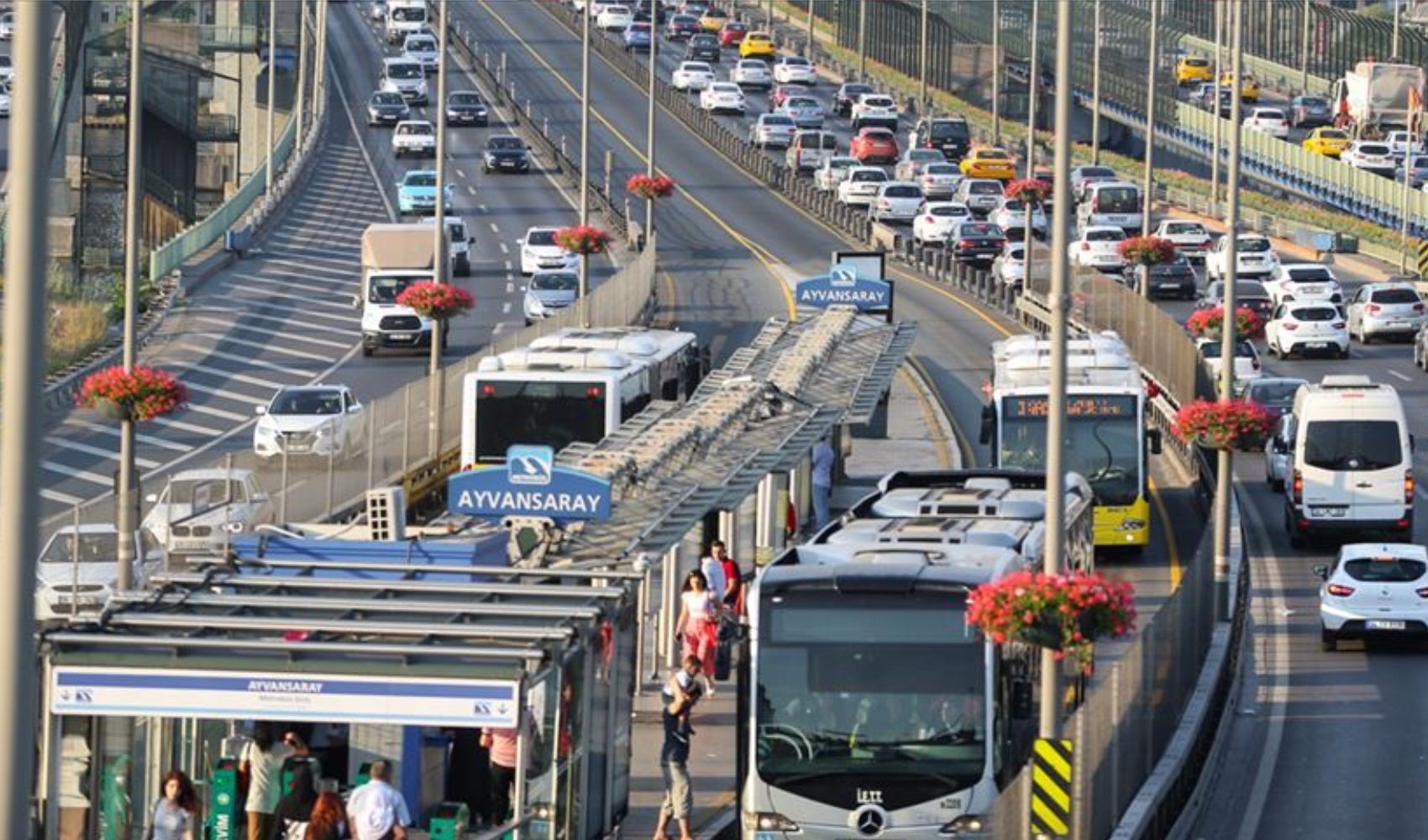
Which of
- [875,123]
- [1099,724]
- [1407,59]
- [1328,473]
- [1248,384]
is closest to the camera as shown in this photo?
[1099,724]

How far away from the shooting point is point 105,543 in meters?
37.8

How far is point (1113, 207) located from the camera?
92.6 metres

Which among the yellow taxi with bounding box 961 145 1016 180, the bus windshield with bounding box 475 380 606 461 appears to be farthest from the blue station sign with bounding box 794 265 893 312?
the yellow taxi with bounding box 961 145 1016 180

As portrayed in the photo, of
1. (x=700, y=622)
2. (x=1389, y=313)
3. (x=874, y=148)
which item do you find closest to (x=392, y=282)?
(x=1389, y=313)

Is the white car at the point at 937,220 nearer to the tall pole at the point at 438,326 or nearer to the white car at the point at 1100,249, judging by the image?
the white car at the point at 1100,249

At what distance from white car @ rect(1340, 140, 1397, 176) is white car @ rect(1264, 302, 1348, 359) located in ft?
145

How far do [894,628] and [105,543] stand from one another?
15128mm

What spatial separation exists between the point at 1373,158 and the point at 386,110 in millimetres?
35265

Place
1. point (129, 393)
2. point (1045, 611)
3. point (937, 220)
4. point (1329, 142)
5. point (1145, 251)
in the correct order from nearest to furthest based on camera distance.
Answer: point (1045, 611) → point (129, 393) → point (1145, 251) → point (937, 220) → point (1329, 142)

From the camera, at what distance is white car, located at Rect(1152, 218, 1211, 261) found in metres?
88.9

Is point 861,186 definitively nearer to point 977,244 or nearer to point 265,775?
point 977,244

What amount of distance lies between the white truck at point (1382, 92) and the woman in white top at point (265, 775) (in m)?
109

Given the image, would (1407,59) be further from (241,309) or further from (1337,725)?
(1337,725)

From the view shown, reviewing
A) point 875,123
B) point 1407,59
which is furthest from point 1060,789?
point 1407,59
